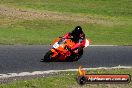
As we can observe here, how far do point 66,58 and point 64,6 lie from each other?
2765 cm

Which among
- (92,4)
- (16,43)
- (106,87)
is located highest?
(106,87)

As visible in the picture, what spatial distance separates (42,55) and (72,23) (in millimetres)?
16429

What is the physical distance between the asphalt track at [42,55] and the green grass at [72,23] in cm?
298

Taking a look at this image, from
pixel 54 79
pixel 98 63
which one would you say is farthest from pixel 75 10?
pixel 54 79

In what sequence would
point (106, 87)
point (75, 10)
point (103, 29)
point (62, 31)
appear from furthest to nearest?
point (75, 10) → point (103, 29) → point (62, 31) → point (106, 87)

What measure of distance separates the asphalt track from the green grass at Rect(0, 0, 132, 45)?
2.98 m

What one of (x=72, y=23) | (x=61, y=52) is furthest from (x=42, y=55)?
(x=72, y=23)

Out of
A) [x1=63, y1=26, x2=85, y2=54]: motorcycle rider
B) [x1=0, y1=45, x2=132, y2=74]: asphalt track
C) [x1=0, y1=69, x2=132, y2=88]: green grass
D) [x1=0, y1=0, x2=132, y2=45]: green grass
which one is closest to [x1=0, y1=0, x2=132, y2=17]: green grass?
[x1=0, y1=0, x2=132, y2=45]: green grass

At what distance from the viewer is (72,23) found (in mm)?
32844

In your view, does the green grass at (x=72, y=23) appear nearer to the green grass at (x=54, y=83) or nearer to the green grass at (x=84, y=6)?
the green grass at (x=84, y=6)

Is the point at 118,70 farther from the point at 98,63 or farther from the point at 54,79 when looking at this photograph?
the point at 54,79

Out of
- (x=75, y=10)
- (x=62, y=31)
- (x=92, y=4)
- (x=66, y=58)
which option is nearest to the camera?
(x=66, y=58)

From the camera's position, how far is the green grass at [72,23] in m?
24.2

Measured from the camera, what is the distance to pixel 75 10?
41156 mm
